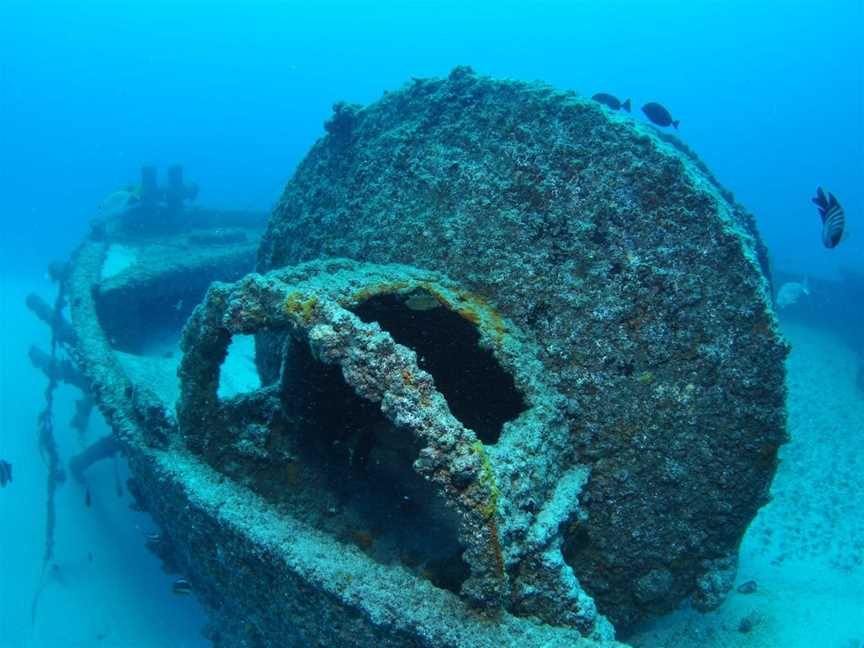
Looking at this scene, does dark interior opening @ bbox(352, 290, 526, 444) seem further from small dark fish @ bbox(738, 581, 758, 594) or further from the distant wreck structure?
small dark fish @ bbox(738, 581, 758, 594)

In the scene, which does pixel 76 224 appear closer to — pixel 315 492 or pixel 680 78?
pixel 315 492

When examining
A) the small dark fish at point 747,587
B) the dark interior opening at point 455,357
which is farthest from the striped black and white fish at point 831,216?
the dark interior opening at point 455,357

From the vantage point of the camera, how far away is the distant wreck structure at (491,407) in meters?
2.75

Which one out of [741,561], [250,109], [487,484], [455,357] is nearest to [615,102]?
[455,357]

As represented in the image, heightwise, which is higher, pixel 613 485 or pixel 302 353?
pixel 613 485

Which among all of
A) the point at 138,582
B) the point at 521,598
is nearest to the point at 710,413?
the point at 521,598

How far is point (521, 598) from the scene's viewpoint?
2797 millimetres

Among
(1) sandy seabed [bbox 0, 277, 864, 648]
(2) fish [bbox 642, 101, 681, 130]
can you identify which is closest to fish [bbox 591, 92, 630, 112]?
(2) fish [bbox 642, 101, 681, 130]

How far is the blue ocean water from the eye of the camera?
9102mm

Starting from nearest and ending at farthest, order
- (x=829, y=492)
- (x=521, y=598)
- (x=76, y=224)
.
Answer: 1. (x=521, y=598)
2. (x=829, y=492)
3. (x=76, y=224)

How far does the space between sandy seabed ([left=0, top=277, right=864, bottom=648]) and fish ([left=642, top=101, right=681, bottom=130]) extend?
5.17 meters

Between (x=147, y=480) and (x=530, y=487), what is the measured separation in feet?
9.57

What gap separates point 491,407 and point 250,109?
12541cm

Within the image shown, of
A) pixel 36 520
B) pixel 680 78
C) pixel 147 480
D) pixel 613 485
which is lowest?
pixel 36 520
